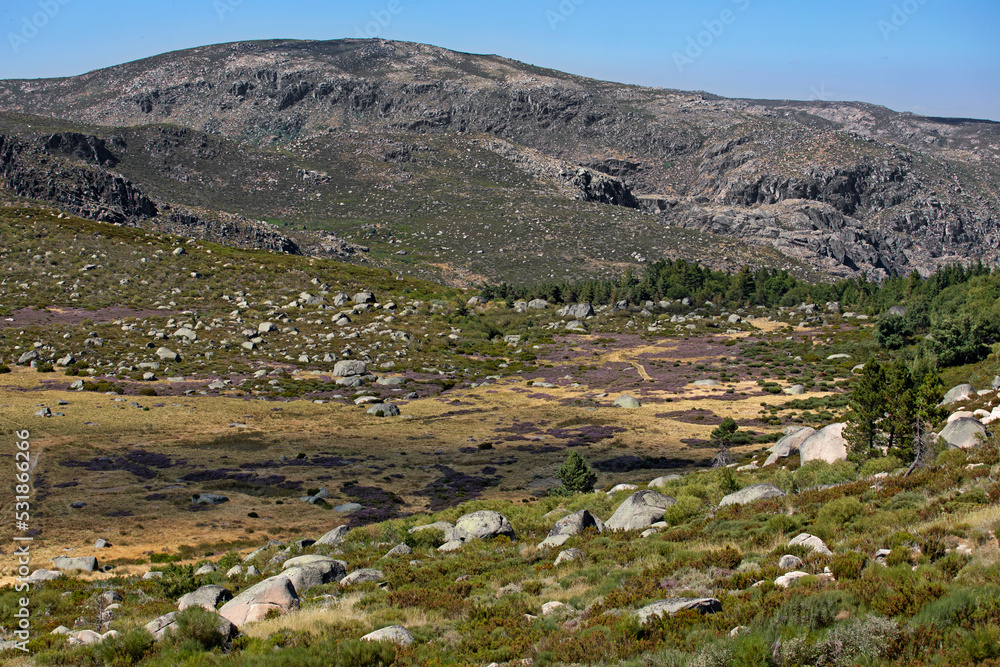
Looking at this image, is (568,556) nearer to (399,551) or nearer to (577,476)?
(399,551)

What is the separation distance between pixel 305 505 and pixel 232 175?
150 metres

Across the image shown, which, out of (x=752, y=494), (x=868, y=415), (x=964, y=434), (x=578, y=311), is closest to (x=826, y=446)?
(x=868, y=415)

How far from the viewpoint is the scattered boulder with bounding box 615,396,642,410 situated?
45300mm

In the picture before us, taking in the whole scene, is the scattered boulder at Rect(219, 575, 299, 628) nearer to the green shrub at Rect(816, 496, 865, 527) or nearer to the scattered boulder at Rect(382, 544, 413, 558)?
the scattered boulder at Rect(382, 544, 413, 558)

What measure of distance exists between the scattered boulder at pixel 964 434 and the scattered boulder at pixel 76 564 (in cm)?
2373

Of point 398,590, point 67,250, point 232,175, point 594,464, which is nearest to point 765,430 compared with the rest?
point 594,464

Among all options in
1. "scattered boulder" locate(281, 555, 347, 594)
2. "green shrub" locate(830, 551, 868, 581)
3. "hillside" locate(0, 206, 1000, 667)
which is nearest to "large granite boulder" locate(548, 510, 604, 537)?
"hillside" locate(0, 206, 1000, 667)

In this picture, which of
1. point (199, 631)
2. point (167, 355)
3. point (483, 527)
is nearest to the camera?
point (199, 631)

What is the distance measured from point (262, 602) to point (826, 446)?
1959 cm

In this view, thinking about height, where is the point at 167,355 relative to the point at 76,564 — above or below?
above

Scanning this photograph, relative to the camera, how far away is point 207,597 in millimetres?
13516

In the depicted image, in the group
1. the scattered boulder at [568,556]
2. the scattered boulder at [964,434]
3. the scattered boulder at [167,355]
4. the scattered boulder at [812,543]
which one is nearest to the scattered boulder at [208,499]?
the scattered boulder at [568,556]

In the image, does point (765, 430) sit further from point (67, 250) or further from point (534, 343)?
point (67, 250)

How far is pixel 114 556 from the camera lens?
18984 millimetres
